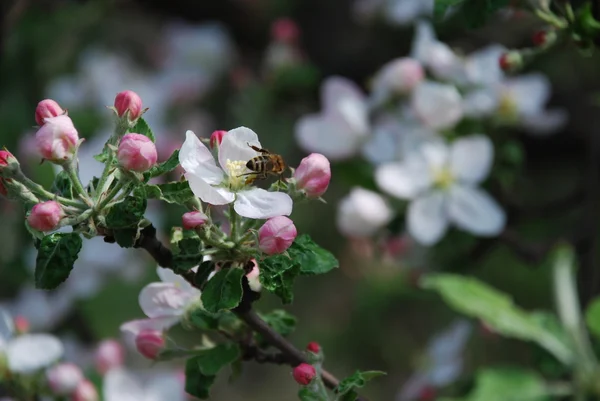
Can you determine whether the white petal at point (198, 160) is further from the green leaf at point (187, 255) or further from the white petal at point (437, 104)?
the white petal at point (437, 104)

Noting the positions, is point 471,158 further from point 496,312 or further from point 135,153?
point 135,153

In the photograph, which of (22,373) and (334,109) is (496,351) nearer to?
(334,109)

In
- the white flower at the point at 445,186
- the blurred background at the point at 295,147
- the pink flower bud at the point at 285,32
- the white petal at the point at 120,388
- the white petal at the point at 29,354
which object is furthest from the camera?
the pink flower bud at the point at 285,32

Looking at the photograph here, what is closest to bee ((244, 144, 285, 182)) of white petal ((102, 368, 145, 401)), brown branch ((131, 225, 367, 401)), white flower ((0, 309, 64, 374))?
brown branch ((131, 225, 367, 401))

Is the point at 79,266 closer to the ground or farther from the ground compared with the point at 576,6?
closer to the ground

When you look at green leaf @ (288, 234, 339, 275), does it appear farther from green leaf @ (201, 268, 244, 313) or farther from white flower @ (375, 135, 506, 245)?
white flower @ (375, 135, 506, 245)

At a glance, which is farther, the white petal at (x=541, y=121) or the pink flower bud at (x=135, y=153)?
the white petal at (x=541, y=121)

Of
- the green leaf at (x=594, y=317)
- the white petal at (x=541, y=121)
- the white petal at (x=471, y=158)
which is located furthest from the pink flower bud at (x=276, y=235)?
the white petal at (x=541, y=121)

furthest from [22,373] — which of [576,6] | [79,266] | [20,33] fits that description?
[20,33]
